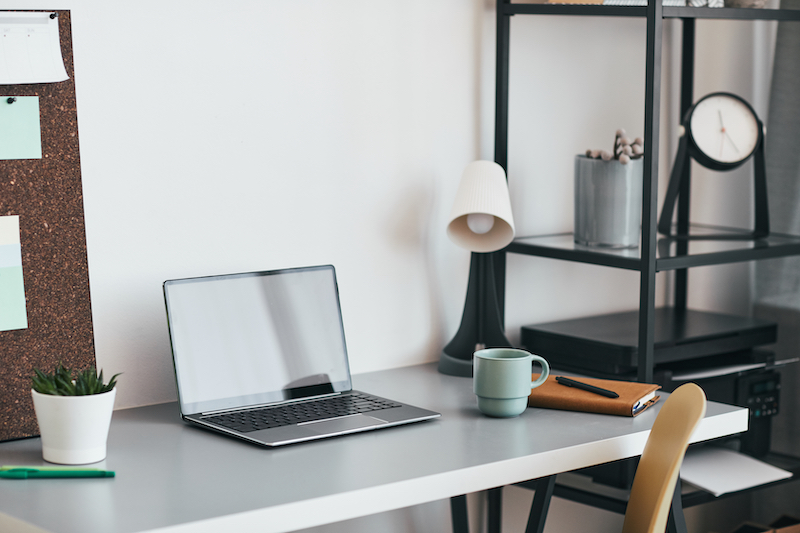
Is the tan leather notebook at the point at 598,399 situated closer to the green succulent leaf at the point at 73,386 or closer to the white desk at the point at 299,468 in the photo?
the white desk at the point at 299,468

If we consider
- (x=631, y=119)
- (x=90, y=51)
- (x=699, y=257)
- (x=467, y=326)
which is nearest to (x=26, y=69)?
(x=90, y=51)

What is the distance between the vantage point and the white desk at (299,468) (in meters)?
1.04

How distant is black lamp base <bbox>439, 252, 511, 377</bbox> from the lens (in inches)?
67.8

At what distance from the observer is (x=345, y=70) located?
1.67 meters

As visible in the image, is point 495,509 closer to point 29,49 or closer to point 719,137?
point 719,137

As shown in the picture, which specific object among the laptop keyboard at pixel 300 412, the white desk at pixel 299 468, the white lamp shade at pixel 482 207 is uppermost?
the white lamp shade at pixel 482 207

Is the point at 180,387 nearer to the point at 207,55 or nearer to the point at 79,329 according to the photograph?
the point at 79,329

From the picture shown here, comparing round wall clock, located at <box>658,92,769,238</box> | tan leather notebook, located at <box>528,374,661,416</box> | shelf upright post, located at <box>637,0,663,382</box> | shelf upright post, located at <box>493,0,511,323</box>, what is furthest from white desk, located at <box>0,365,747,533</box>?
round wall clock, located at <box>658,92,769,238</box>

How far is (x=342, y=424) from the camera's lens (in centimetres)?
135

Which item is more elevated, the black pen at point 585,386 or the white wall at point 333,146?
the white wall at point 333,146

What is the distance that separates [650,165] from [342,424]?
689 millimetres

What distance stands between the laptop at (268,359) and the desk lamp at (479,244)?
0.26 metres

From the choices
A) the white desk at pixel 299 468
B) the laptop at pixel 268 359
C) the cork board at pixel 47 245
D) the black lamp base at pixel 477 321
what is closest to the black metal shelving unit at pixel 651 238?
the black lamp base at pixel 477 321

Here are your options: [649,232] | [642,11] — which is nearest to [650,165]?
[649,232]
